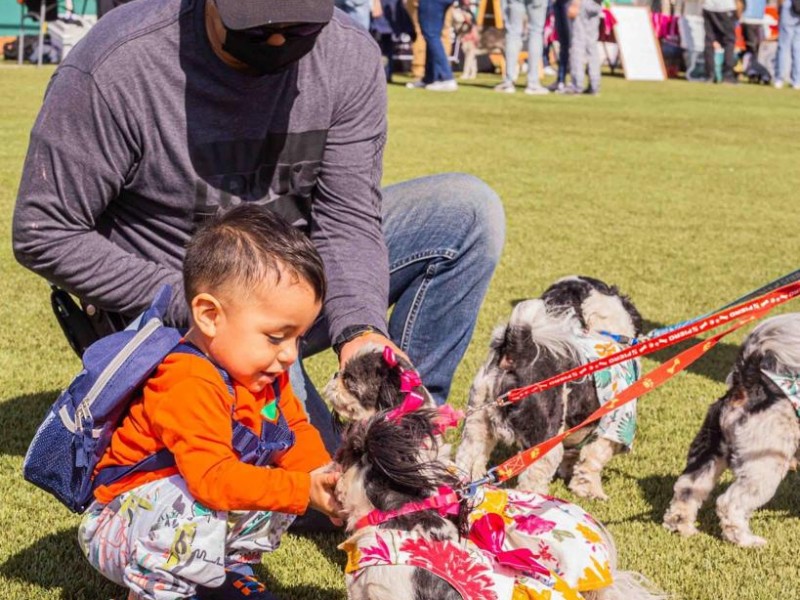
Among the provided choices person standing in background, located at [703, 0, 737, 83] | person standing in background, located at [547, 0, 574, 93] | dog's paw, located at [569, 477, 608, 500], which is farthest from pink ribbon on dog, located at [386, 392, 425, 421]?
person standing in background, located at [703, 0, 737, 83]

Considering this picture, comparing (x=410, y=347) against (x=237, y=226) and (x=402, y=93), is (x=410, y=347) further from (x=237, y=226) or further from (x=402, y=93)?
(x=402, y=93)

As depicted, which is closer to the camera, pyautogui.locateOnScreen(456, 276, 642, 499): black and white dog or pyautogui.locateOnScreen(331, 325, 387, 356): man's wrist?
pyautogui.locateOnScreen(331, 325, 387, 356): man's wrist

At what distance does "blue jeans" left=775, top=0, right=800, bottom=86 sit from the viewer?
937 inches

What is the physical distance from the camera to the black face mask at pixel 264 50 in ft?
9.56

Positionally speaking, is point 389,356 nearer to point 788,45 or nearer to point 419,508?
point 419,508

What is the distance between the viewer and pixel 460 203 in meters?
3.95

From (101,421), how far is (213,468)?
349mm

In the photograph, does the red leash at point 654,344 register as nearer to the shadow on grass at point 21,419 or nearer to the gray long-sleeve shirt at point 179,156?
the gray long-sleeve shirt at point 179,156

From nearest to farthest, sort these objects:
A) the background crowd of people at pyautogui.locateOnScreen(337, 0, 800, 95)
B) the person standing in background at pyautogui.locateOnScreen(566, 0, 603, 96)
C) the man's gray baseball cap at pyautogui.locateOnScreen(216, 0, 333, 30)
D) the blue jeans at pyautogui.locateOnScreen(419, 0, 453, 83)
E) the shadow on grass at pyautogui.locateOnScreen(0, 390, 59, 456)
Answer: the man's gray baseball cap at pyautogui.locateOnScreen(216, 0, 333, 30) < the shadow on grass at pyautogui.locateOnScreen(0, 390, 59, 456) < the blue jeans at pyautogui.locateOnScreen(419, 0, 453, 83) < the person standing in background at pyautogui.locateOnScreen(566, 0, 603, 96) < the background crowd of people at pyautogui.locateOnScreen(337, 0, 800, 95)

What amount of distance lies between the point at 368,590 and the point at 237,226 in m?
0.90

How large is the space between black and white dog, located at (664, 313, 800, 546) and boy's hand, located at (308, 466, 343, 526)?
70.4 inches

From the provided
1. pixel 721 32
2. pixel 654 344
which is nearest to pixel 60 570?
pixel 654 344

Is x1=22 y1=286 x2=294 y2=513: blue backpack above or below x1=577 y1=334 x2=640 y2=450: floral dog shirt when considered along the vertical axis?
above

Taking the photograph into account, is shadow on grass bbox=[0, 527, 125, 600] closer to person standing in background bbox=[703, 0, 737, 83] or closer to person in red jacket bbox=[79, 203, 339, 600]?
person in red jacket bbox=[79, 203, 339, 600]
